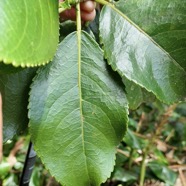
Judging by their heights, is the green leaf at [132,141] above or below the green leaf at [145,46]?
below

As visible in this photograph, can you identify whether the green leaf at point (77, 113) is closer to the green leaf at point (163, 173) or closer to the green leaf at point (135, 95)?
the green leaf at point (135, 95)

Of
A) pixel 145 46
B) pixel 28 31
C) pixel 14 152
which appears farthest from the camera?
pixel 14 152

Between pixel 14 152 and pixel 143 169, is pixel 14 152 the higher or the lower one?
the higher one

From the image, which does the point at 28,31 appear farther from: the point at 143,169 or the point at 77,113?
the point at 143,169

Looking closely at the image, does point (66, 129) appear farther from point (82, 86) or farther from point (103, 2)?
point (103, 2)

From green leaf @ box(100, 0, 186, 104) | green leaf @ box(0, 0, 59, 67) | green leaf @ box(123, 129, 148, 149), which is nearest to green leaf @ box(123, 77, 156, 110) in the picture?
green leaf @ box(100, 0, 186, 104)

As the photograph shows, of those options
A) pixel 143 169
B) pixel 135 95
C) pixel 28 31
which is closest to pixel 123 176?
pixel 143 169

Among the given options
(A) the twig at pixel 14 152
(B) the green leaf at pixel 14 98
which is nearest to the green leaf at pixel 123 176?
(A) the twig at pixel 14 152
